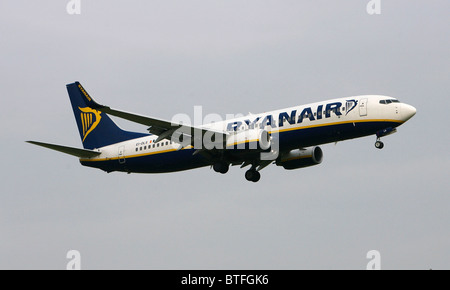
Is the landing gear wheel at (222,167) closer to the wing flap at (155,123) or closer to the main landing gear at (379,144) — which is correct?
the wing flap at (155,123)

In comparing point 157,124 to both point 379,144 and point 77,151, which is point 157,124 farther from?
point 379,144

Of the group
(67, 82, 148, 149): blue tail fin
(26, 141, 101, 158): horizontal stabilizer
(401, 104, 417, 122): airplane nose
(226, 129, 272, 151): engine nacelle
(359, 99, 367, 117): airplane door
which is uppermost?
(67, 82, 148, 149): blue tail fin

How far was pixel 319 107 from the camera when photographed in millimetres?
49406

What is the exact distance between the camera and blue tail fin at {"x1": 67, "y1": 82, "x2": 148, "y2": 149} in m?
58.3

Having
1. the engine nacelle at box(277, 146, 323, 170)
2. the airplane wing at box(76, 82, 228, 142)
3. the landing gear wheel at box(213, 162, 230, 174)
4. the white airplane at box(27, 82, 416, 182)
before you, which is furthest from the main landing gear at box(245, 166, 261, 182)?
the airplane wing at box(76, 82, 228, 142)

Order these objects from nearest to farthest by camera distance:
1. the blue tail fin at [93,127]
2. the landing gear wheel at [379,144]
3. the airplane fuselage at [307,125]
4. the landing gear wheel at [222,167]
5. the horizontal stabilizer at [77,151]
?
1. the airplane fuselage at [307,125]
2. the landing gear wheel at [379,144]
3. the landing gear wheel at [222,167]
4. the horizontal stabilizer at [77,151]
5. the blue tail fin at [93,127]

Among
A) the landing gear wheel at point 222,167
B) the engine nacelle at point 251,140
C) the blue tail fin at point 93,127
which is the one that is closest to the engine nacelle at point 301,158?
the landing gear wheel at point 222,167

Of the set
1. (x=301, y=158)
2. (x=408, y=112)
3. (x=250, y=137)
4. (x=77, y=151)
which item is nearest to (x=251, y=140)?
(x=250, y=137)

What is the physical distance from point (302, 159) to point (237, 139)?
6765 millimetres

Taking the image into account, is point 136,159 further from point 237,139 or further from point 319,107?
point 319,107

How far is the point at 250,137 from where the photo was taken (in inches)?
1960

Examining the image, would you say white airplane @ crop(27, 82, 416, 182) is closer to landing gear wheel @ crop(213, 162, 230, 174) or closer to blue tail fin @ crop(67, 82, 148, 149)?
landing gear wheel @ crop(213, 162, 230, 174)

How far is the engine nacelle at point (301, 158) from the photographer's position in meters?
55.0
